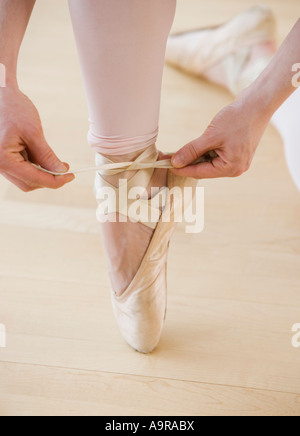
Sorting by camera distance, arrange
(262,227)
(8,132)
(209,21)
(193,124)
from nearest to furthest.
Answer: (8,132) → (262,227) → (193,124) → (209,21)

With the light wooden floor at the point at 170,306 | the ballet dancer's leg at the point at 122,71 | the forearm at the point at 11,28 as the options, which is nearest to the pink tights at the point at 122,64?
the ballet dancer's leg at the point at 122,71

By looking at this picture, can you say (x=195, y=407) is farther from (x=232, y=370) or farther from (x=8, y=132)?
(x=8, y=132)

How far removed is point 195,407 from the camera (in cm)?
87

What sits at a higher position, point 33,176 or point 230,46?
point 230,46

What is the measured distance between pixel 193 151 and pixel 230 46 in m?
0.77

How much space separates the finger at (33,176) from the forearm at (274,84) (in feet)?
0.89

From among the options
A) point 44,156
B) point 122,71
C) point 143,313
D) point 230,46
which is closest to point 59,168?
point 44,156

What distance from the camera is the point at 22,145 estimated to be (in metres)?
0.78

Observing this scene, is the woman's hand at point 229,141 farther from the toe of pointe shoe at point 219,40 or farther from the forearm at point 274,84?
the toe of pointe shoe at point 219,40

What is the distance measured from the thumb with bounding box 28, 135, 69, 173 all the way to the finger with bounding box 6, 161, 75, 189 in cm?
1

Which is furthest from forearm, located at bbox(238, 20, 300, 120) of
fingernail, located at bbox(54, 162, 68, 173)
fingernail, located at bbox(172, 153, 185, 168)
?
fingernail, located at bbox(54, 162, 68, 173)

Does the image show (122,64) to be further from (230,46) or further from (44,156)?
(230,46)
